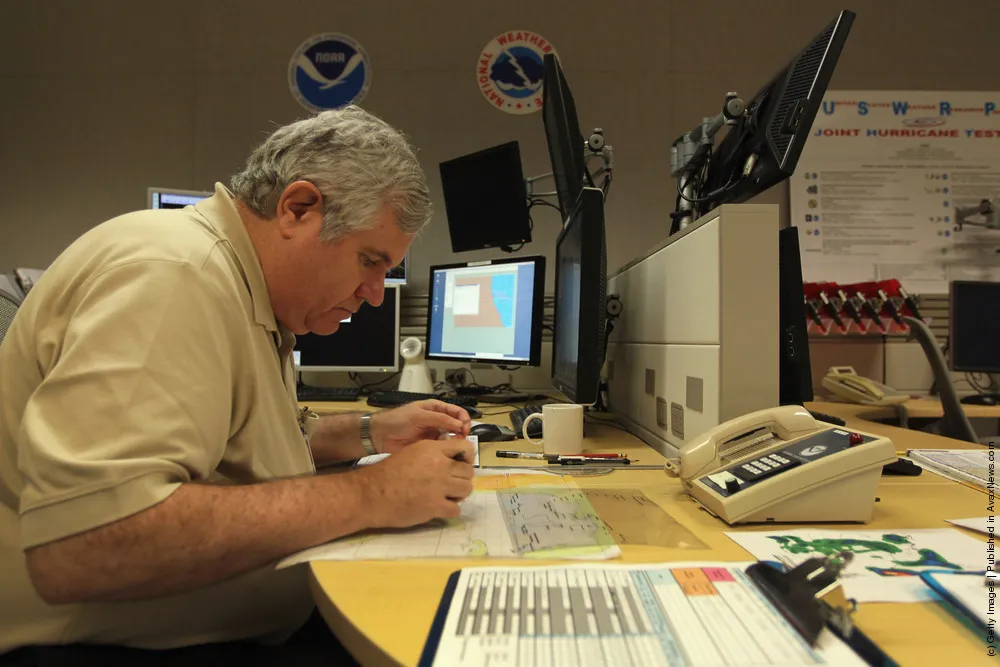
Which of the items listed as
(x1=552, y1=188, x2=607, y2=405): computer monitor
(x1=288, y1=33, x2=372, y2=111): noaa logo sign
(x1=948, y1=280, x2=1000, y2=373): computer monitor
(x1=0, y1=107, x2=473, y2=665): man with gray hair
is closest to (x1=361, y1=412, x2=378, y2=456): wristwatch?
(x1=0, y1=107, x2=473, y2=665): man with gray hair

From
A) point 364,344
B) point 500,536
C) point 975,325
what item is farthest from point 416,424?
point 975,325

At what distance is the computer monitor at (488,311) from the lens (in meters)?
1.92

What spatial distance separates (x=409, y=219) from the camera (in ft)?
2.81

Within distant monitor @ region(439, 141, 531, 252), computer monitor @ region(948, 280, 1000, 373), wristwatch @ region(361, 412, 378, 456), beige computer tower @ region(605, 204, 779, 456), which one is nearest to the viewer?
beige computer tower @ region(605, 204, 779, 456)

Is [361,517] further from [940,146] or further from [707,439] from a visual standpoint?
[940,146]

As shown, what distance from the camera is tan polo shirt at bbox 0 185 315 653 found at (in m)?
0.54

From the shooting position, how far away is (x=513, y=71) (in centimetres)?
253

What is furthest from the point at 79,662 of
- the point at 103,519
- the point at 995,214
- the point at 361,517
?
the point at 995,214

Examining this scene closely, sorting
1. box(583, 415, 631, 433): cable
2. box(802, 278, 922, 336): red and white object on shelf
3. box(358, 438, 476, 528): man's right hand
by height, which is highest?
box(802, 278, 922, 336): red and white object on shelf

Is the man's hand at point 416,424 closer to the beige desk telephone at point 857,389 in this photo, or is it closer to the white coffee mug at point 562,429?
the white coffee mug at point 562,429

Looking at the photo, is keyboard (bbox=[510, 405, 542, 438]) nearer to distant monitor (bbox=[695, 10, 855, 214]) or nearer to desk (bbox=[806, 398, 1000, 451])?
distant monitor (bbox=[695, 10, 855, 214])

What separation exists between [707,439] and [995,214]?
251 centimetres

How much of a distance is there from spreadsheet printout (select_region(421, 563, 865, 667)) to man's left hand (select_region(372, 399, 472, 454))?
0.41 meters

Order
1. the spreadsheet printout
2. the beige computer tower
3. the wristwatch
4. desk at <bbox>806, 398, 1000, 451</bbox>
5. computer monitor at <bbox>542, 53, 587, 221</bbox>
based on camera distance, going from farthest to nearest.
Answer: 1. desk at <bbox>806, 398, 1000, 451</bbox>
2. computer monitor at <bbox>542, 53, 587, 221</bbox>
3. the wristwatch
4. the beige computer tower
5. the spreadsheet printout
